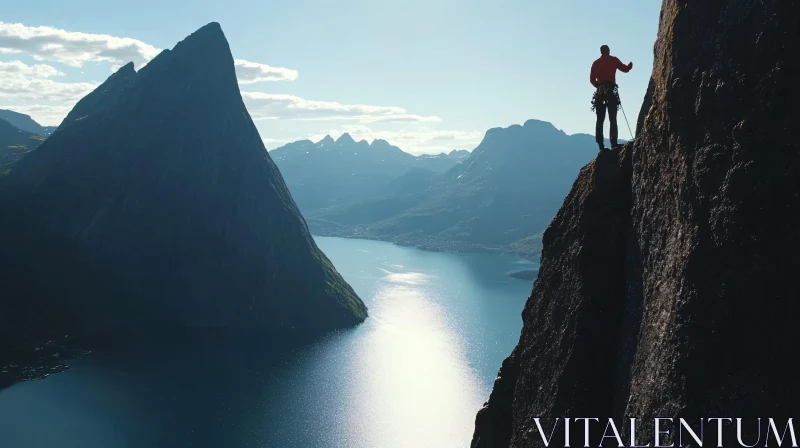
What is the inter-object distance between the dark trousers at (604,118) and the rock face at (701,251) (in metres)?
3.78

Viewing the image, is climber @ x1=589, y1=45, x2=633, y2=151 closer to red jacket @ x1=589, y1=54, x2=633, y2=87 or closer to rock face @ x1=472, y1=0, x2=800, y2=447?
red jacket @ x1=589, y1=54, x2=633, y2=87

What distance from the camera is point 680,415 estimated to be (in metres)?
11.8

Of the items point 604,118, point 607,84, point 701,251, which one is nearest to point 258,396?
point 604,118

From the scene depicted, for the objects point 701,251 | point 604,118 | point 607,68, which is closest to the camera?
point 701,251

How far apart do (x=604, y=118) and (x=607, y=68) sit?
2.05 meters

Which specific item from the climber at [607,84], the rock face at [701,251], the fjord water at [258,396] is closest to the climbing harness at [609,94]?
the climber at [607,84]

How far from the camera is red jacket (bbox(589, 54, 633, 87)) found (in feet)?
68.0

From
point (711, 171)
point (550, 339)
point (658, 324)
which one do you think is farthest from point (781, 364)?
point (550, 339)

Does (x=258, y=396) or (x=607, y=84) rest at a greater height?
(x=607, y=84)

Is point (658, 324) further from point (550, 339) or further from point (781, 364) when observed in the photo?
point (550, 339)

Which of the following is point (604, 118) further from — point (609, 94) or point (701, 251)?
point (701, 251)

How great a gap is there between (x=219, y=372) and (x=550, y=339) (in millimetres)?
156480

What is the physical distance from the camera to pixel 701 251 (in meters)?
12.1

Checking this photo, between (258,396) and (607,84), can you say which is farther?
(258,396)
